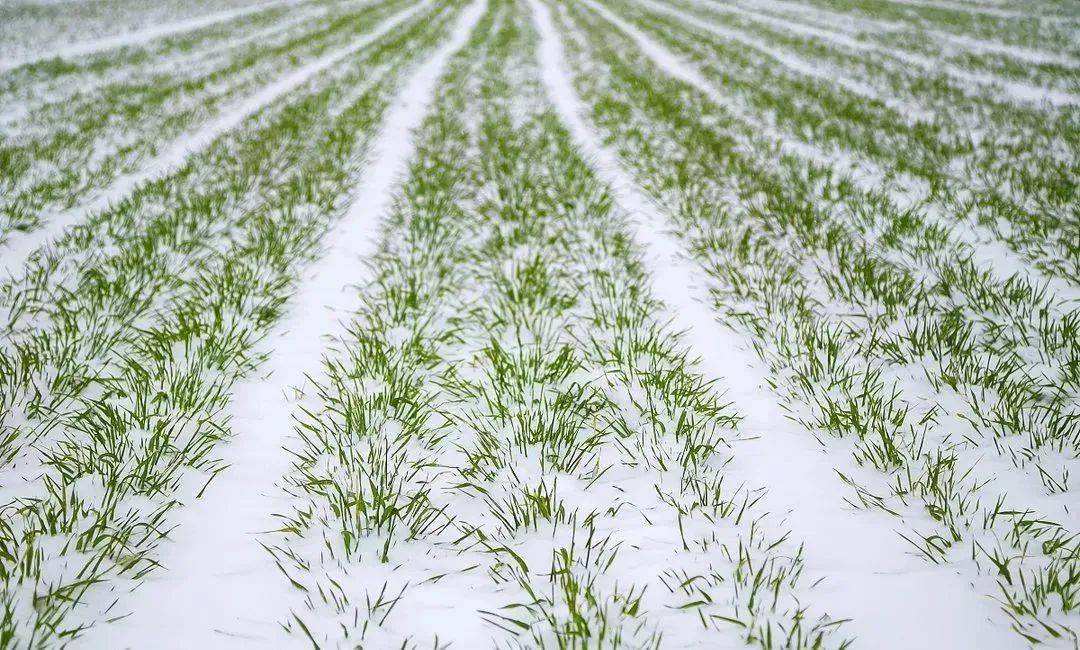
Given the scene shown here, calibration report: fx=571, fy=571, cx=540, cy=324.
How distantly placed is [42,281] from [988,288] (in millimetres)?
6238

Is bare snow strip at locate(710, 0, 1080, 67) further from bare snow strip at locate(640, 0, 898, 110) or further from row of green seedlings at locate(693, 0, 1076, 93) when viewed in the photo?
bare snow strip at locate(640, 0, 898, 110)

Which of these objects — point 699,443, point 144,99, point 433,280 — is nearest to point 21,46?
point 144,99

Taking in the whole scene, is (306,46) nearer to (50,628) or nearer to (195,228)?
(195,228)

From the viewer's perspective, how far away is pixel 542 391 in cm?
277

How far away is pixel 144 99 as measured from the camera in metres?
9.95

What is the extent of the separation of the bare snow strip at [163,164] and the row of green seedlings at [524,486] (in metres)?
2.91

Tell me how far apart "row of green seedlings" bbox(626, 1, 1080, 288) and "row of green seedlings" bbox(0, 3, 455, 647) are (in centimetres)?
529

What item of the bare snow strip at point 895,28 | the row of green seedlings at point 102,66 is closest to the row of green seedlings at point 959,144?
the bare snow strip at point 895,28

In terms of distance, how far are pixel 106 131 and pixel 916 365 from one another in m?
9.86

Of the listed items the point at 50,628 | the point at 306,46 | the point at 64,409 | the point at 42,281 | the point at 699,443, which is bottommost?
the point at 699,443

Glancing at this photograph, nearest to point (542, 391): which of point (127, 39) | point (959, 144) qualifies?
point (959, 144)

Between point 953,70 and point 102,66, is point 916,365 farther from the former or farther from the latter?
point 102,66

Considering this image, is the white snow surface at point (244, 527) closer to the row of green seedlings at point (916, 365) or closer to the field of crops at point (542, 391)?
the field of crops at point (542, 391)

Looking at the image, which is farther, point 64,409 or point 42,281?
point 42,281
